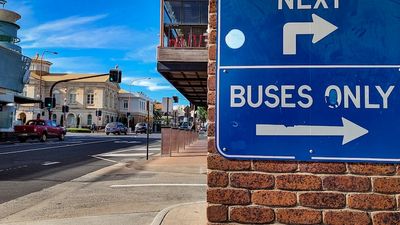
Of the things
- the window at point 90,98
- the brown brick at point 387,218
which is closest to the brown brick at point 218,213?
the brown brick at point 387,218

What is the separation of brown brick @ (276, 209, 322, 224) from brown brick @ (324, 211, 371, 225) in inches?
2.1

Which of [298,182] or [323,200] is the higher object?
[298,182]

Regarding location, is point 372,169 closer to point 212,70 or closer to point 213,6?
point 212,70

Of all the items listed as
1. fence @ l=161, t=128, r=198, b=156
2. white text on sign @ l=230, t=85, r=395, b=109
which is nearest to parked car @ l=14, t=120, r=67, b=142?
fence @ l=161, t=128, r=198, b=156

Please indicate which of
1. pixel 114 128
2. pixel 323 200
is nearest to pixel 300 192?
pixel 323 200

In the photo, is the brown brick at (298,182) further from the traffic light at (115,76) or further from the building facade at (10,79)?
the building facade at (10,79)

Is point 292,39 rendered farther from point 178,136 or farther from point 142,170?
point 178,136

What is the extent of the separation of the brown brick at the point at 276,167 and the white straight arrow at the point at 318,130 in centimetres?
19

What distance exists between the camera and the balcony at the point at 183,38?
53.0 ft

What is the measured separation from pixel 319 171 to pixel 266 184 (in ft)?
1.11

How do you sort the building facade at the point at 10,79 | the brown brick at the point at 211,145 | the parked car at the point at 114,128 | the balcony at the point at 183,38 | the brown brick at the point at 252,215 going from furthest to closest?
1. the parked car at the point at 114,128
2. the building facade at the point at 10,79
3. the balcony at the point at 183,38
4. the brown brick at the point at 211,145
5. the brown brick at the point at 252,215

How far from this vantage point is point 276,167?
9.32ft

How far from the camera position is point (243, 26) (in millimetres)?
2957

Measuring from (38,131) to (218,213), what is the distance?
32.8 m
